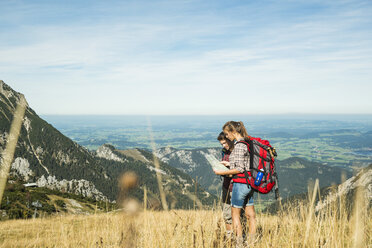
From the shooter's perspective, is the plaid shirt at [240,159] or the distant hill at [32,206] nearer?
the distant hill at [32,206]

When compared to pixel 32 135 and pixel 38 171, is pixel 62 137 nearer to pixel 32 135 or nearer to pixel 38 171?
pixel 32 135

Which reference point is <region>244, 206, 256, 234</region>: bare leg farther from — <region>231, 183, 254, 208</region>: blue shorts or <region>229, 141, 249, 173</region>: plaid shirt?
<region>229, 141, 249, 173</region>: plaid shirt

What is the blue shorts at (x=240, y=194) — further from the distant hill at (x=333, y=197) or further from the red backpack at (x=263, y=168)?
the distant hill at (x=333, y=197)

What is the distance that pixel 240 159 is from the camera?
516 cm

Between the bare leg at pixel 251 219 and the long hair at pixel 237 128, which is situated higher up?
the long hair at pixel 237 128

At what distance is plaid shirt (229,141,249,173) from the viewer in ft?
16.8

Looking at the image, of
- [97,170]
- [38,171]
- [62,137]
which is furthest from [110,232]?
[62,137]

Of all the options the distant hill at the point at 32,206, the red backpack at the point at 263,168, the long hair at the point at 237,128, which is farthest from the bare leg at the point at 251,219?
the distant hill at the point at 32,206

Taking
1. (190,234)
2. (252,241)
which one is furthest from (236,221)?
(252,241)

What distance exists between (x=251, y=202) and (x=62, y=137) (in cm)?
21466

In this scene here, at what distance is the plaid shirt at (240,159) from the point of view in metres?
5.12

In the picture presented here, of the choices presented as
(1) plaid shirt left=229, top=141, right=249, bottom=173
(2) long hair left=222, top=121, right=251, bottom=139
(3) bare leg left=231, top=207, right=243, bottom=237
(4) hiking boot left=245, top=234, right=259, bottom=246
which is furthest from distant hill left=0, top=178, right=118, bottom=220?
(2) long hair left=222, top=121, right=251, bottom=139

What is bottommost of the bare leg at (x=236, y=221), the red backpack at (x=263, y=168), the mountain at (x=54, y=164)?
the mountain at (x=54, y=164)

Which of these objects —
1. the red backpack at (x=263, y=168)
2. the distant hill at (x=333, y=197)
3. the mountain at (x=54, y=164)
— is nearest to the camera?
the distant hill at (x=333, y=197)
